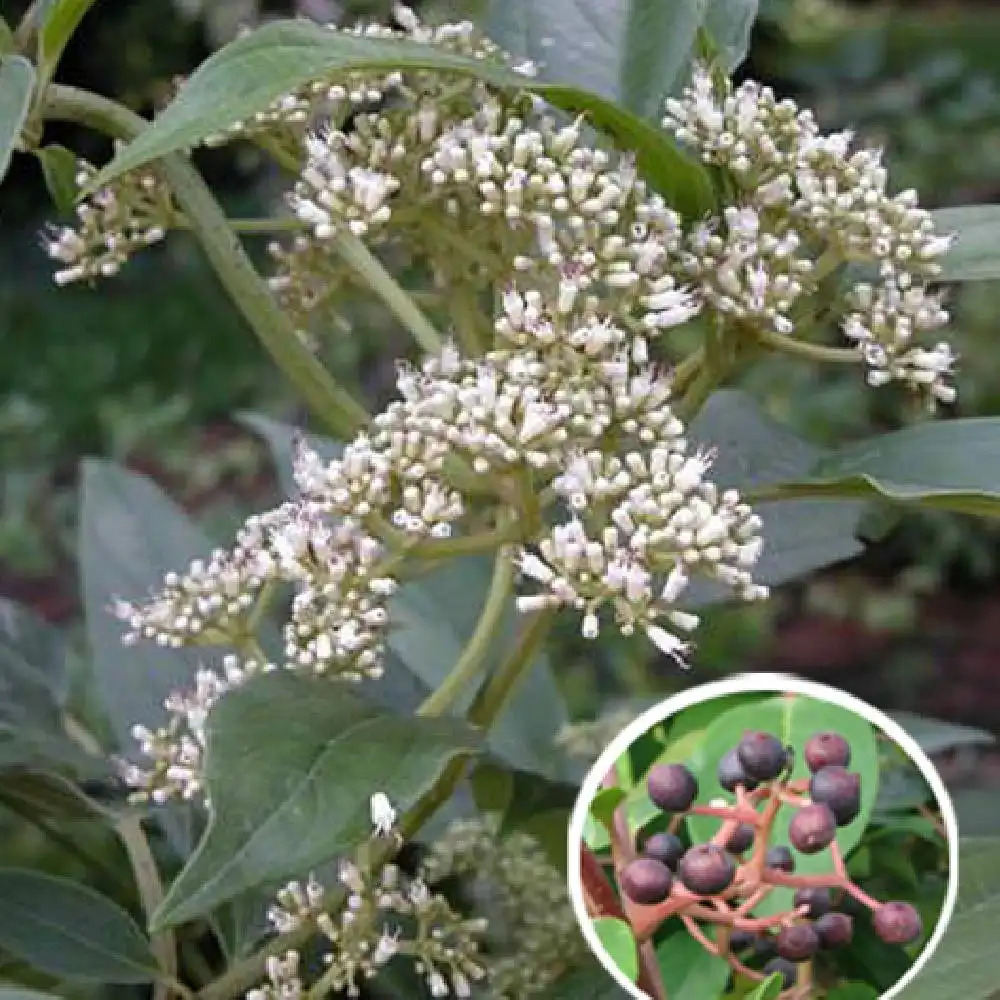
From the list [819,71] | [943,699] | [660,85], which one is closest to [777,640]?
[943,699]

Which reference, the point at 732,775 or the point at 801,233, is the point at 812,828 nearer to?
the point at 732,775

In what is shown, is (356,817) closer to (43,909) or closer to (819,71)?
(43,909)

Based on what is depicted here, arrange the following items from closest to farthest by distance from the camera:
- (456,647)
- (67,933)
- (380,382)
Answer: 1. (67,933)
2. (456,647)
3. (380,382)

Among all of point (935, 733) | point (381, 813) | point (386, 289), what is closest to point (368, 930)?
point (381, 813)

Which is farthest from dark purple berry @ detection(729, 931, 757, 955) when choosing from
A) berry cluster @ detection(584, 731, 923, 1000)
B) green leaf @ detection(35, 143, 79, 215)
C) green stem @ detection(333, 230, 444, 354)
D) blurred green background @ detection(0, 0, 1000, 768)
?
blurred green background @ detection(0, 0, 1000, 768)

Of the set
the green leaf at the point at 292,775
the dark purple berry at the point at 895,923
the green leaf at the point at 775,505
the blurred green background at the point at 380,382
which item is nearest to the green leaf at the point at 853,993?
the dark purple berry at the point at 895,923

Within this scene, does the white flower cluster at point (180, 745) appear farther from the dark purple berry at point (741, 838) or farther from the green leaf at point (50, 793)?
the dark purple berry at point (741, 838)

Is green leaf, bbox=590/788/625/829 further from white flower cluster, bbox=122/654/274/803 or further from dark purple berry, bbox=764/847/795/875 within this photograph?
white flower cluster, bbox=122/654/274/803
